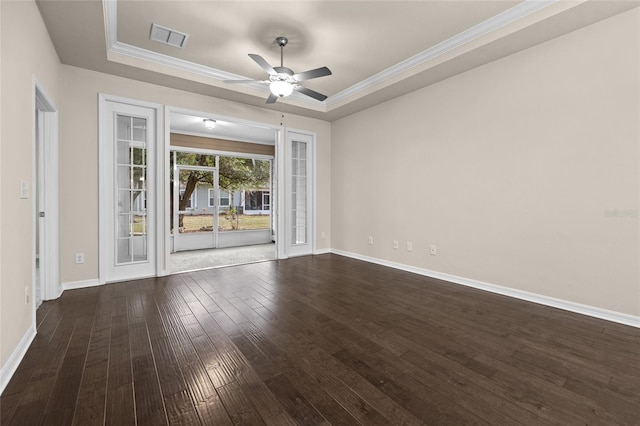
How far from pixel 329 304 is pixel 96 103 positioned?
13.1 ft

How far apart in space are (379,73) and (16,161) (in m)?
4.23

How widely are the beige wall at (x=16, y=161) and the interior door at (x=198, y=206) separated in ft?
16.9

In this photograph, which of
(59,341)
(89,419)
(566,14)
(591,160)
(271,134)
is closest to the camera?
(89,419)

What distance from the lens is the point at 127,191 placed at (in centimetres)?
425

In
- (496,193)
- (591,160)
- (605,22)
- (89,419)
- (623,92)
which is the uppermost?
(605,22)

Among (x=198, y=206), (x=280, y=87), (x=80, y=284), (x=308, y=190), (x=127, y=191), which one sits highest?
(x=280, y=87)

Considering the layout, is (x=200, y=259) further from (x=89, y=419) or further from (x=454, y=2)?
(x=454, y=2)

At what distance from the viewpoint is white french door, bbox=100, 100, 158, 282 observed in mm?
4023

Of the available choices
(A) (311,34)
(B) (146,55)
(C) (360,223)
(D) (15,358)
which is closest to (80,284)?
(D) (15,358)

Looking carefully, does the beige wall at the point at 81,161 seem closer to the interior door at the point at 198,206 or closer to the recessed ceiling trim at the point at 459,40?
the recessed ceiling trim at the point at 459,40

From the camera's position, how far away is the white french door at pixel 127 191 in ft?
13.2

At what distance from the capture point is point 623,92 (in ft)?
9.00

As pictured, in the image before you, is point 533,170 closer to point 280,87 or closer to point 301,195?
point 280,87

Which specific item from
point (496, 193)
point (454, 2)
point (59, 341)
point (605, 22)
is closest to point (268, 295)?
point (59, 341)
